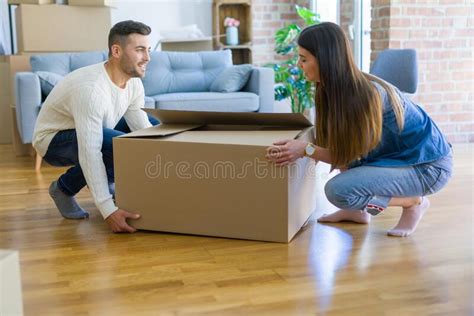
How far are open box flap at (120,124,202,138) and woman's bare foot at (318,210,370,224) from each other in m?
0.64

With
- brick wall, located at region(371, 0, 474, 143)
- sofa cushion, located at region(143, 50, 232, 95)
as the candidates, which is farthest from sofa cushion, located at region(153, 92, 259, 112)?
brick wall, located at region(371, 0, 474, 143)

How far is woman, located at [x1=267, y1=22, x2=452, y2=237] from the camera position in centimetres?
207

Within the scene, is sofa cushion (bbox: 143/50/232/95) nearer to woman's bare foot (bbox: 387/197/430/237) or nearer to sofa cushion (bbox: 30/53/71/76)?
sofa cushion (bbox: 30/53/71/76)

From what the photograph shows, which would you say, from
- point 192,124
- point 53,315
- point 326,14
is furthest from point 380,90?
point 326,14

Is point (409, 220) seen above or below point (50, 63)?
below

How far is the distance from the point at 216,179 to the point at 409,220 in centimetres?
75

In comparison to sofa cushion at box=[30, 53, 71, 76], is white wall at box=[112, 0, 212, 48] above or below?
above

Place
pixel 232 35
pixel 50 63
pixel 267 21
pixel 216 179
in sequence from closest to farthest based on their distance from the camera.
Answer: pixel 216 179
pixel 50 63
pixel 232 35
pixel 267 21

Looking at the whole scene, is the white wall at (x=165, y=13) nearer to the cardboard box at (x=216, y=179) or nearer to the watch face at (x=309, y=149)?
the cardboard box at (x=216, y=179)

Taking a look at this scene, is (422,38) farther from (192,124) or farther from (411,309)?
(411,309)

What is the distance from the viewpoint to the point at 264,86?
14.9 ft

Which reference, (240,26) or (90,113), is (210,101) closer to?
(240,26)

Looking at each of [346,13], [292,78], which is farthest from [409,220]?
[346,13]

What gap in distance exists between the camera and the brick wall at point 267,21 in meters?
6.07
